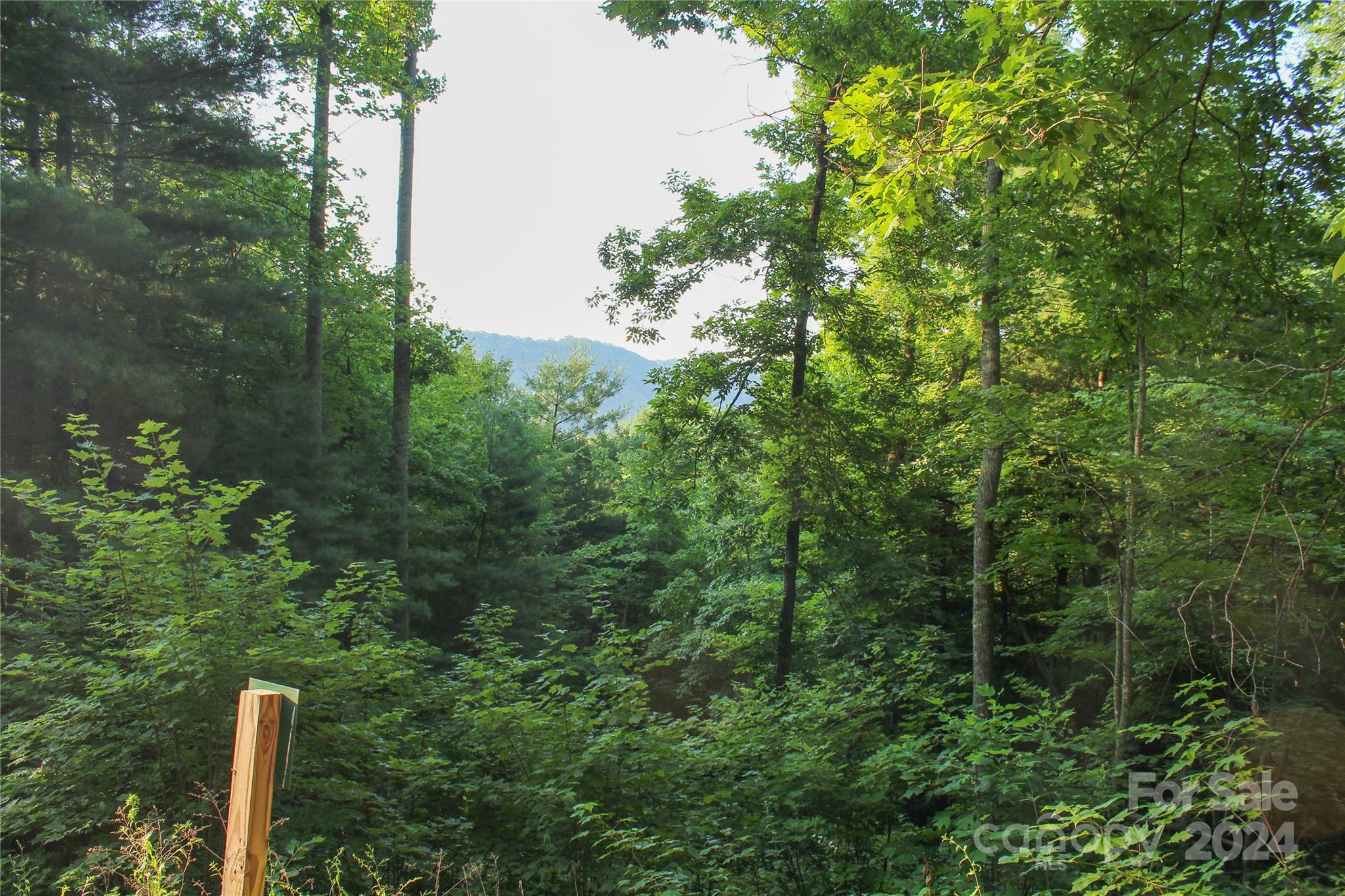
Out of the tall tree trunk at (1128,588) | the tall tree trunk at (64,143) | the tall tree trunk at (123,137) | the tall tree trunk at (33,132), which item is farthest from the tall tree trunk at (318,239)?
the tall tree trunk at (1128,588)

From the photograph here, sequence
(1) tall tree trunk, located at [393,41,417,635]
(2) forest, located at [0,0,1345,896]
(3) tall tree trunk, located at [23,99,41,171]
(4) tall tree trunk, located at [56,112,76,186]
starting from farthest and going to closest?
(1) tall tree trunk, located at [393,41,417,635] → (4) tall tree trunk, located at [56,112,76,186] → (3) tall tree trunk, located at [23,99,41,171] → (2) forest, located at [0,0,1345,896]

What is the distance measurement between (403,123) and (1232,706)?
1713 centimetres

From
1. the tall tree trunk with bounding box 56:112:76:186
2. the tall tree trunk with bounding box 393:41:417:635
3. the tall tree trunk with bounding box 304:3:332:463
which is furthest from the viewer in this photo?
the tall tree trunk with bounding box 393:41:417:635

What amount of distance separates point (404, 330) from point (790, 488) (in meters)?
9.13

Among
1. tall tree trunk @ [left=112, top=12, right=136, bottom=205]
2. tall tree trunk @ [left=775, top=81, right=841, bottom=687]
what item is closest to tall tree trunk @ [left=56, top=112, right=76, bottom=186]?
tall tree trunk @ [left=112, top=12, right=136, bottom=205]

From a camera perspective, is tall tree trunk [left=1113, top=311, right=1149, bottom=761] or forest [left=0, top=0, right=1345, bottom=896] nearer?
forest [left=0, top=0, right=1345, bottom=896]

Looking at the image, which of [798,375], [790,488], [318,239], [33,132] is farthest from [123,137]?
[790,488]

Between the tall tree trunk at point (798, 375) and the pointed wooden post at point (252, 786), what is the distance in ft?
28.3

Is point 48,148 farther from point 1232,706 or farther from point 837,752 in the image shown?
point 1232,706

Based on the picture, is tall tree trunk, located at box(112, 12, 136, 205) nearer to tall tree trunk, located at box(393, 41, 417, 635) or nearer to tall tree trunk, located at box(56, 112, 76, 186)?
tall tree trunk, located at box(56, 112, 76, 186)

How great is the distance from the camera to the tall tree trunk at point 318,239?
507 inches

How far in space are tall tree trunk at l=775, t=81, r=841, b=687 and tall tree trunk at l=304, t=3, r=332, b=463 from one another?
300 inches

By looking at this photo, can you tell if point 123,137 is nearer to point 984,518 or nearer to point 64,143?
point 64,143

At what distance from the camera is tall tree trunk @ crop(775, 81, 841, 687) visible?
10352 millimetres
